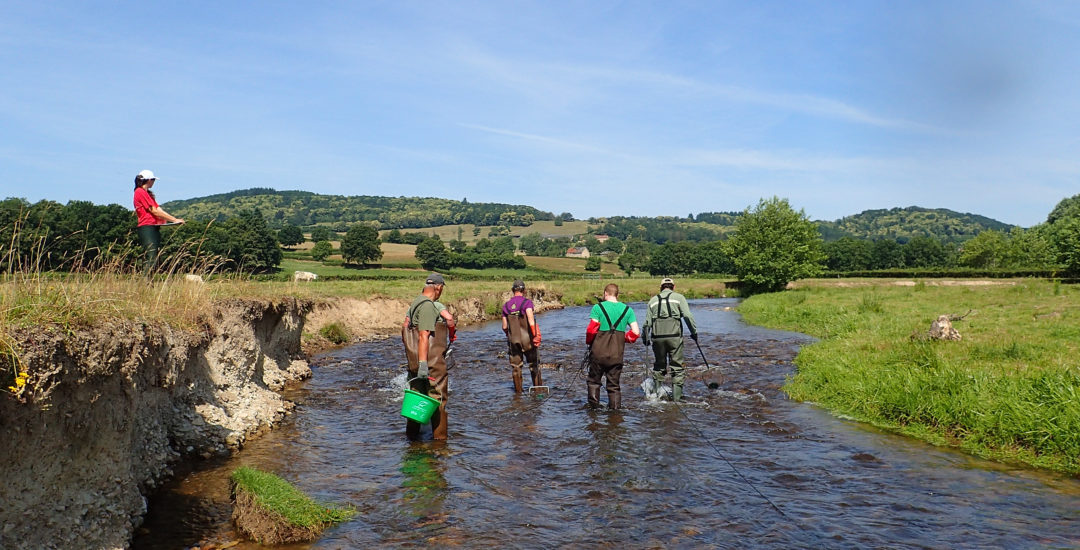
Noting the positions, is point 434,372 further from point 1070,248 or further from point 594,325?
point 1070,248

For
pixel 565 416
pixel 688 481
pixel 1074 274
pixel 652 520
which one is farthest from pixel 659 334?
pixel 1074 274

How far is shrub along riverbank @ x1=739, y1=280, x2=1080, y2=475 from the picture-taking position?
370 inches

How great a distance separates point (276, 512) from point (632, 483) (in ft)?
15.2

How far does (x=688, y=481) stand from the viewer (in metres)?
8.88

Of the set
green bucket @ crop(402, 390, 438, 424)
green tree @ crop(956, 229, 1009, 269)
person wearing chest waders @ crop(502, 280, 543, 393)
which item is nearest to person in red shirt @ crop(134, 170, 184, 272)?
green bucket @ crop(402, 390, 438, 424)

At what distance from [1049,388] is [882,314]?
1748 centimetres

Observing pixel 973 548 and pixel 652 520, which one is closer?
pixel 973 548

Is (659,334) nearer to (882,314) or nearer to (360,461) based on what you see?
(360,461)

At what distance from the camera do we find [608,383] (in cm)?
1280

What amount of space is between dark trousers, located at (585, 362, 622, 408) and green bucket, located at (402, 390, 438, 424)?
405cm

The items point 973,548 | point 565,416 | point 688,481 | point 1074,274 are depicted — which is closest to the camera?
point 973,548

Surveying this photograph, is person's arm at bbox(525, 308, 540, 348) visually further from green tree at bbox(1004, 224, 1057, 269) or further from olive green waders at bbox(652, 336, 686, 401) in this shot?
green tree at bbox(1004, 224, 1057, 269)

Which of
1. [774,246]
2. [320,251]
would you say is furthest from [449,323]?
[320,251]

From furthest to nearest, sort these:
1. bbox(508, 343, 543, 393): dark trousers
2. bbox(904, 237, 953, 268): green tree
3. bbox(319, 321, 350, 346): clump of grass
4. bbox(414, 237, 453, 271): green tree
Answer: bbox(904, 237, 953, 268): green tree
bbox(414, 237, 453, 271): green tree
bbox(319, 321, 350, 346): clump of grass
bbox(508, 343, 543, 393): dark trousers
